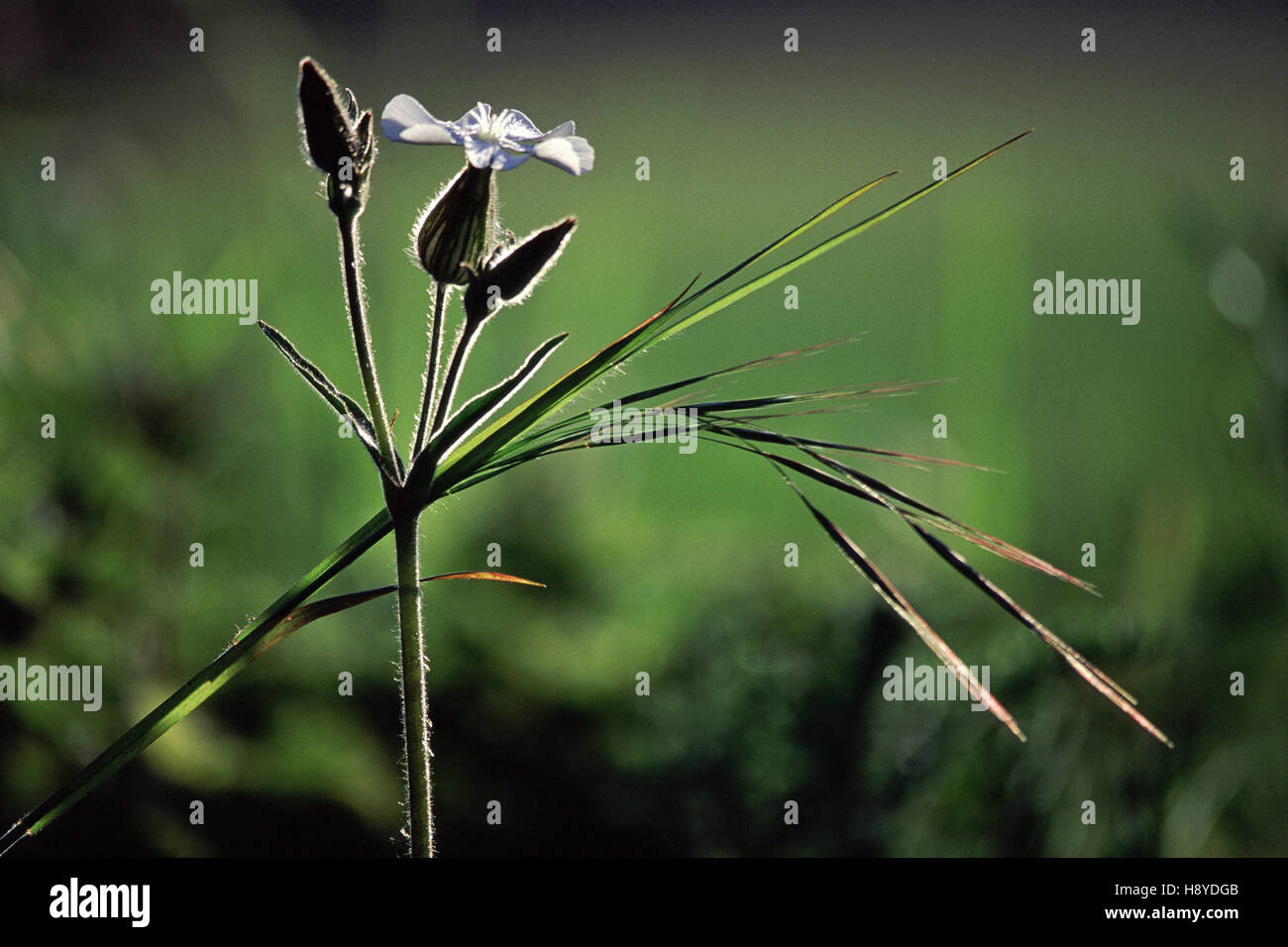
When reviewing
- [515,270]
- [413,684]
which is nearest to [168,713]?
[413,684]

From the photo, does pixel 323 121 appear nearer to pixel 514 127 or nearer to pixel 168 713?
pixel 514 127

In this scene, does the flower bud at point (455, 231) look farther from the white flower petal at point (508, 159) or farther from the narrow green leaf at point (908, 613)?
the narrow green leaf at point (908, 613)

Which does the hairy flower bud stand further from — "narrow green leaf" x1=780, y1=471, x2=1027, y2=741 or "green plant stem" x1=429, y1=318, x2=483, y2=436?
"narrow green leaf" x1=780, y1=471, x2=1027, y2=741

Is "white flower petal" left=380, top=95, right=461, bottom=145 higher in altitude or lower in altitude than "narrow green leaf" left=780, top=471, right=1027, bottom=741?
higher

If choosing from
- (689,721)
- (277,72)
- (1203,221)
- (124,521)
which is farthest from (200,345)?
(1203,221)

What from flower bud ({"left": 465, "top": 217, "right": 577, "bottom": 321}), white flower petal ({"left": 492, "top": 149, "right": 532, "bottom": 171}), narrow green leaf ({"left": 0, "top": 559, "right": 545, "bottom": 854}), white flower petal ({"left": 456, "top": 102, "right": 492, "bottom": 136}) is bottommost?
narrow green leaf ({"left": 0, "top": 559, "right": 545, "bottom": 854})

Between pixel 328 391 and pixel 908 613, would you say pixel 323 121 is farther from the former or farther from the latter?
pixel 908 613

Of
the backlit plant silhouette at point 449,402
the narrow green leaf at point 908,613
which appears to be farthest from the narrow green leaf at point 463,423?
the narrow green leaf at point 908,613

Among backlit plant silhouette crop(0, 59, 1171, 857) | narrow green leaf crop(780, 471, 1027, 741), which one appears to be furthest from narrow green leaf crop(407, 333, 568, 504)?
narrow green leaf crop(780, 471, 1027, 741)

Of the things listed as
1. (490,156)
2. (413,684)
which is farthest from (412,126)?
(413,684)

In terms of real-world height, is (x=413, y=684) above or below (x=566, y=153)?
below
